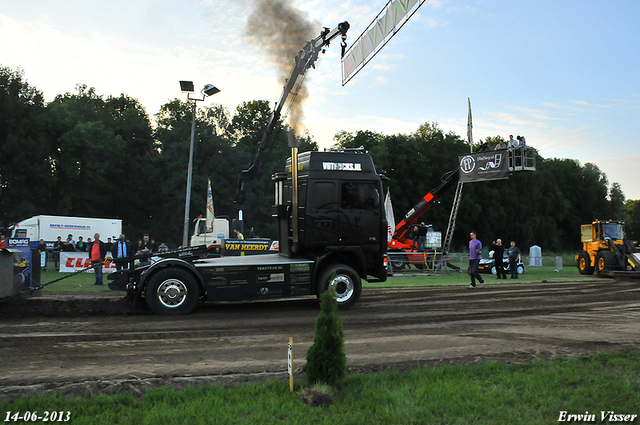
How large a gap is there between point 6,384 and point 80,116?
2054 inches

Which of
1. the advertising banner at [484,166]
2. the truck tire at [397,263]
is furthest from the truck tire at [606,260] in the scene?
the truck tire at [397,263]

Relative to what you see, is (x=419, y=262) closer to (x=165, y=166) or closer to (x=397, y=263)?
(x=397, y=263)

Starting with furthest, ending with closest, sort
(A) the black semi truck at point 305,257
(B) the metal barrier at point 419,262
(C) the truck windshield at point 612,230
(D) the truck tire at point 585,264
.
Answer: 1. (B) the metal barrier at point 419,262
2. (D) the truck tire at point 585,264
3. (C) the truck windshield at point 612,230
4. (A) the black semi truck at point 305,257

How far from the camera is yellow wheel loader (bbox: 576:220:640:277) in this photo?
21141mm

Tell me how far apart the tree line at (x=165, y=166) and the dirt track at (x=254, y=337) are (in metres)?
29.9

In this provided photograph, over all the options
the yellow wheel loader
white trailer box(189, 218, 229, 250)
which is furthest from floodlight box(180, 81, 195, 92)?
the yellow wheel loader

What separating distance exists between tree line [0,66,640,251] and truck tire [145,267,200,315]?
3026 centimetres

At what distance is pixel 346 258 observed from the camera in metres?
11.0

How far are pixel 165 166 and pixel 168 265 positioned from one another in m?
45.1

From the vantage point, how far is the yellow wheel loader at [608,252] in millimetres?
21141

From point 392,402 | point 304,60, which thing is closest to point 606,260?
point 304,60

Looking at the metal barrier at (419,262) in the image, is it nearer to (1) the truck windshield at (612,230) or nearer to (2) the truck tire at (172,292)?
(1) the truck windshield at (612,230)

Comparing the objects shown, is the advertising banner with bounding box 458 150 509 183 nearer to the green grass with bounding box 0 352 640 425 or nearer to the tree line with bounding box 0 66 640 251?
the tree line with bounding box 0 66 640 251

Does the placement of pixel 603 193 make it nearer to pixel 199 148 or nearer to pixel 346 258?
pixel 199 148
